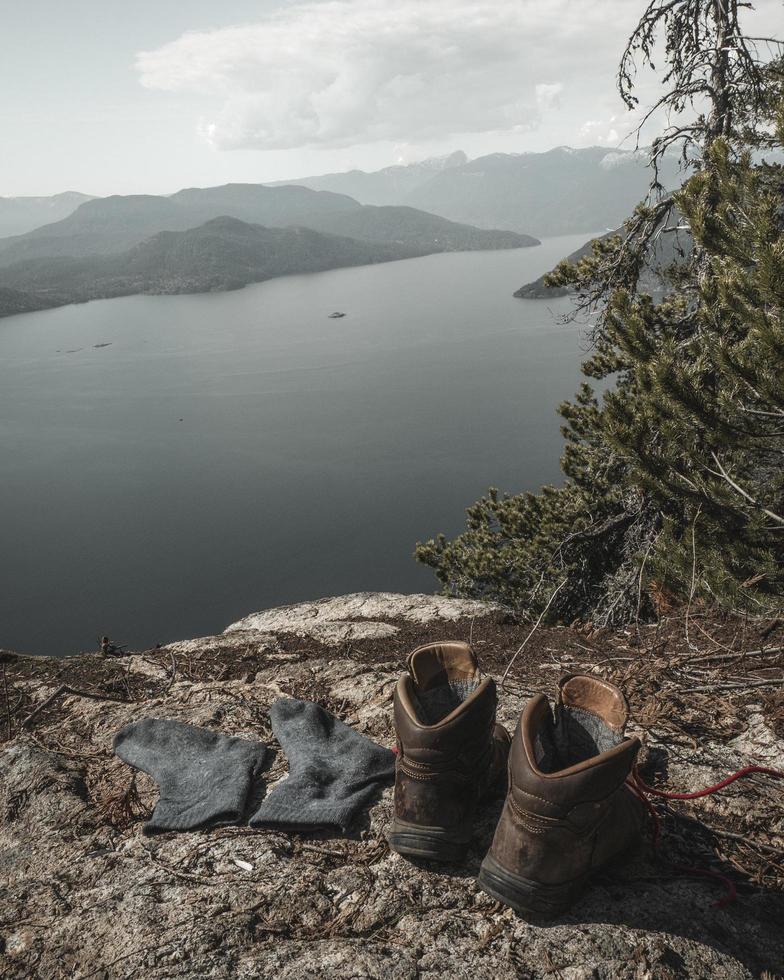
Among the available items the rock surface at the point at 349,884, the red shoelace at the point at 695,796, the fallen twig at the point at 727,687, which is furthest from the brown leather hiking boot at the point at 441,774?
the fallen twig at the point at 727,687

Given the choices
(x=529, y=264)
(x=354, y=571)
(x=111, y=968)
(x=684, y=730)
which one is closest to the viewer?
(x=111, y=968)

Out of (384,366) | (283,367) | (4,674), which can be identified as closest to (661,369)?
(4,674)

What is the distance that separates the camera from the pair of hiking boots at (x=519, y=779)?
2.20 meters

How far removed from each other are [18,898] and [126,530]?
4498cm

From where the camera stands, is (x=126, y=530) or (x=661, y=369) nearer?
(x=661, y=369)

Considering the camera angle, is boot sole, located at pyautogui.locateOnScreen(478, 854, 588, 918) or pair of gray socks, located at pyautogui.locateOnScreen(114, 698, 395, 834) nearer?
boot sole, located at pyautogui.locateOnScreen(478, 854, 588, 918)

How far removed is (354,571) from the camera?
125ft

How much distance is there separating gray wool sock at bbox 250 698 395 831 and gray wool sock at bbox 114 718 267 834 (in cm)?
16

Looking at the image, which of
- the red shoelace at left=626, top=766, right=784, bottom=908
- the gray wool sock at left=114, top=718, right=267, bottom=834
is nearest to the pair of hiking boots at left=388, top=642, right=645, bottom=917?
the red shoelace at left=626, top=766, right=784, bottom=908

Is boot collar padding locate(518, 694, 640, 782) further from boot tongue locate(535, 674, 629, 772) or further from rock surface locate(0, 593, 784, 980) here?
rock surface locate(0, 593, 784, 980)

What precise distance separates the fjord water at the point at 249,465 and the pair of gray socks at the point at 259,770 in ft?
31.8

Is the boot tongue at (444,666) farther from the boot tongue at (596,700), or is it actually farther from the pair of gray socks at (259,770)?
the pair of gray socks at (259,770)

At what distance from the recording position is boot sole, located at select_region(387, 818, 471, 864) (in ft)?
8.09

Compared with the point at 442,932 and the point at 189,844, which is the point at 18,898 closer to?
the point at 189,844
